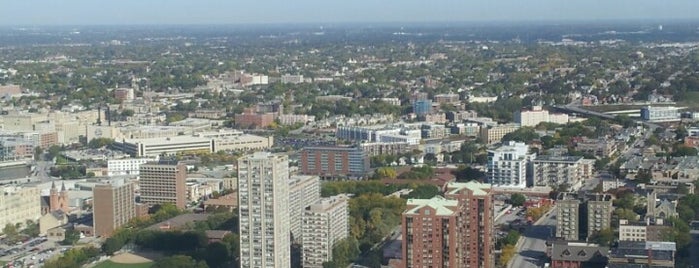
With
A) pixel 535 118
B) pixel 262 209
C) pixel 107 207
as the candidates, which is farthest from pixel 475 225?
pixel 535 118

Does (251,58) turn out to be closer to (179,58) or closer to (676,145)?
(179,58)

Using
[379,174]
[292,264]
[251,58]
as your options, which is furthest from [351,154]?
[251,58]

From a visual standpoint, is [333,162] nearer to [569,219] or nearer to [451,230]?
[569,219]

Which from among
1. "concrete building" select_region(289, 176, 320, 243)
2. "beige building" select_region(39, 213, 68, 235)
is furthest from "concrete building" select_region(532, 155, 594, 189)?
"beige building" select_region(39, 213, 68, 235)

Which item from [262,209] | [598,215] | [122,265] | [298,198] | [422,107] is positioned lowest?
[122,265]

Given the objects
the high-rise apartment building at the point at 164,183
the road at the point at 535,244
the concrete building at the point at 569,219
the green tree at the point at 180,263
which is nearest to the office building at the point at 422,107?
the high-rise apartment building at the point at 164,183

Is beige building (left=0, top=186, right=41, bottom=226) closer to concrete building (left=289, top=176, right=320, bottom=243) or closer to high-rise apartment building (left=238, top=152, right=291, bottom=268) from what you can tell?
concrete building (left=289, top=176, right=320, bottom=243)
